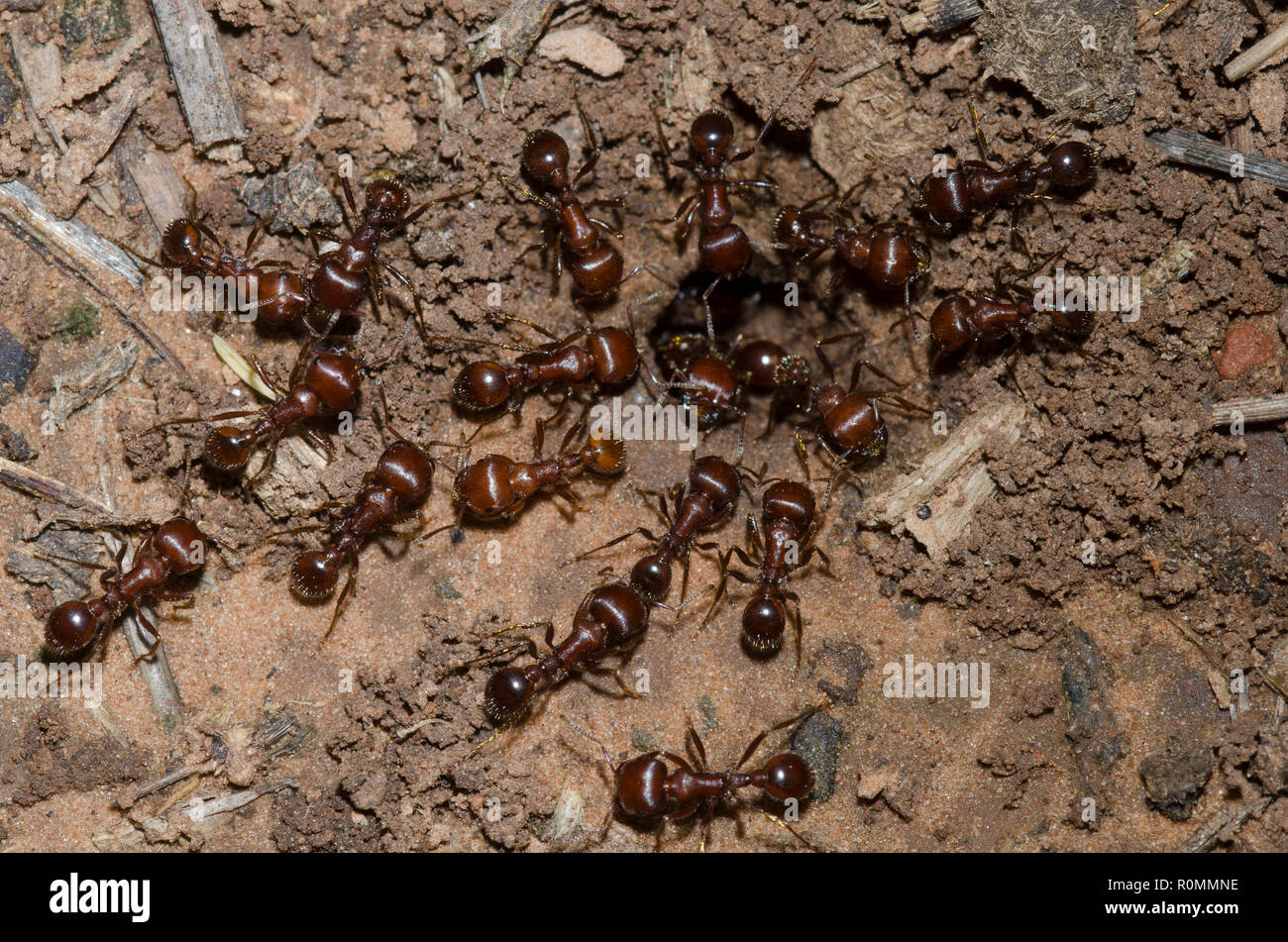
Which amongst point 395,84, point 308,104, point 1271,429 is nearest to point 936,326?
point 1271,429

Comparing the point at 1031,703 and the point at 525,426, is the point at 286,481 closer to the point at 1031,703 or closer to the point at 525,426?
the point at 525,426

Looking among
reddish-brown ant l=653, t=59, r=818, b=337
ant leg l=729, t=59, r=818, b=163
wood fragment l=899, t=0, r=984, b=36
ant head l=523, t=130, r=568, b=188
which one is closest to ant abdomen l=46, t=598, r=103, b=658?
ant head l=523, t=130, r=568, b=188

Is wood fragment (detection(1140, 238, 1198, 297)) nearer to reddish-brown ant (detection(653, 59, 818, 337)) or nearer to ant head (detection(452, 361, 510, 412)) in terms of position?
reddish-brown ant (detection(653, 59, 818, 337))

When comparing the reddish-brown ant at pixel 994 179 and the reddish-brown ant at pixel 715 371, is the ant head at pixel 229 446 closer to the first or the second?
the reddish-brown ant at pixel 715 371

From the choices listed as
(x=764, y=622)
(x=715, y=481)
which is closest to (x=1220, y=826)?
(x=764, y=622)

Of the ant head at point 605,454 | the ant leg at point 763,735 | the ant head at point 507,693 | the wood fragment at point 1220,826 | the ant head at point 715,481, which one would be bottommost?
the wood fragment at point 1220,826

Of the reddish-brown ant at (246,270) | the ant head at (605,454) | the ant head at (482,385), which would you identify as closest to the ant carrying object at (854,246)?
the ant head at (605,454)
